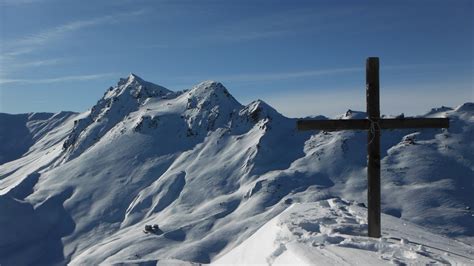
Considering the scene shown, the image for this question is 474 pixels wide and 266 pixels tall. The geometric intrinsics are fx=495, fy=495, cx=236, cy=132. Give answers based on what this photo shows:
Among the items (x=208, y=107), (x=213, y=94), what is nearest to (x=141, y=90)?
(x=213, y=94)

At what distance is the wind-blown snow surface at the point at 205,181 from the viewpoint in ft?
308

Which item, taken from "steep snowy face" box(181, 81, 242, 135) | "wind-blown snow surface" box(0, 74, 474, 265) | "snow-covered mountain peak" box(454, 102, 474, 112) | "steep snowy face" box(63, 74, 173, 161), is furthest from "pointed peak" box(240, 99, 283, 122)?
"snow-covered mountain peak" box(454, 102, 474, 112)

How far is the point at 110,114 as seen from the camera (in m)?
183

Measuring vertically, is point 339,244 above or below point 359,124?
below

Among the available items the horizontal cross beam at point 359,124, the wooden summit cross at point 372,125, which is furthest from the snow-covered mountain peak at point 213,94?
the wooden summit cross at point 372,125

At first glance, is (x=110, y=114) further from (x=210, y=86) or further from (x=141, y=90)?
(x=210, y=86)

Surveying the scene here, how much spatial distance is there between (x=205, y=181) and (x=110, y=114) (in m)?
73.1

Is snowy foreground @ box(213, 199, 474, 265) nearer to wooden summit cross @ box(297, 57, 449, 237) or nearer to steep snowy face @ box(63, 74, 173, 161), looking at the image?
wooden summit cross @ box(297, 57, 449, 237)

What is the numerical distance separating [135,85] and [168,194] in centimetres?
8281

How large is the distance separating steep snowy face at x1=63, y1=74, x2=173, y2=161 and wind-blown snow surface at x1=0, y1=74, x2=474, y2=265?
4.40 feet

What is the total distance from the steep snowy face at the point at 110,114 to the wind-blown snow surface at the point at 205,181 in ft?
4.40

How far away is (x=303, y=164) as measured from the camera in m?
124

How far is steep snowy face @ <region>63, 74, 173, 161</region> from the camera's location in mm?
167875

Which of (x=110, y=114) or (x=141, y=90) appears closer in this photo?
(x=110, y=114)
